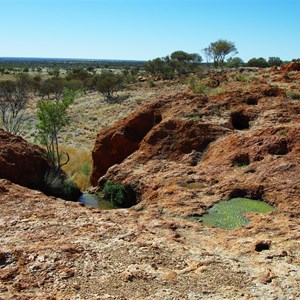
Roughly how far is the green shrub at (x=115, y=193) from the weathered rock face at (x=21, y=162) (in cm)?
303

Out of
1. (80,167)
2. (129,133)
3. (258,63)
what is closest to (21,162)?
(129,133)

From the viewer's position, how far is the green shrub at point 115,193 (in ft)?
52.8

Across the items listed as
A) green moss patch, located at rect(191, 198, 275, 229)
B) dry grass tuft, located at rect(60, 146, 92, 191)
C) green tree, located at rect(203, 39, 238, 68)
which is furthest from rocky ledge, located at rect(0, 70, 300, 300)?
green tree, located at rect(203, 39, 238, 68)

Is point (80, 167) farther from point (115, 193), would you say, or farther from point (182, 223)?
point (182, 223)

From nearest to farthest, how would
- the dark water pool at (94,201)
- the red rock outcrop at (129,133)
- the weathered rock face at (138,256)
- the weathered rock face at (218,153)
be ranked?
the weathered rock face at (138,256) < the weathered rock face at (218,153) < the dark water pool at (94,201) < the red rock outcrop at (129,133)

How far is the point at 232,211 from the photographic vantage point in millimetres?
12258

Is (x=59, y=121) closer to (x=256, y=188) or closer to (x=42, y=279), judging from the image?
(x=256, y=188)

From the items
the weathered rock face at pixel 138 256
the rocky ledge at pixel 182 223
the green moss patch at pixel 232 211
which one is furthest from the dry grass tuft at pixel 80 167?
the weathered rock face at pixel 138 256

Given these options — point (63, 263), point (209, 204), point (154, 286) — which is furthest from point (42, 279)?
point (209, 204)

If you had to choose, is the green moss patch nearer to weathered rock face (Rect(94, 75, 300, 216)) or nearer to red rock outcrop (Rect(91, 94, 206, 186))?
weathered rock face (Rect(94, 75, 300, 216))

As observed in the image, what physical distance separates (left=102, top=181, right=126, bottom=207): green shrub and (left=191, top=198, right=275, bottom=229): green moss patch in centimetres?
457

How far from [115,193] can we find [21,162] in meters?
4.25

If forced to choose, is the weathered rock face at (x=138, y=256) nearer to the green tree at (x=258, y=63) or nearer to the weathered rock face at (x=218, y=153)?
the weathered rock face at (x=218, y=153)

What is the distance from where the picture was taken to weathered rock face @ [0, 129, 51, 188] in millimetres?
16453
